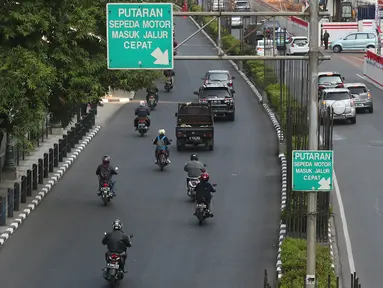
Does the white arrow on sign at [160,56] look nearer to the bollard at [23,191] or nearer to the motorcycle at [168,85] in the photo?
the bollard at [23,191]

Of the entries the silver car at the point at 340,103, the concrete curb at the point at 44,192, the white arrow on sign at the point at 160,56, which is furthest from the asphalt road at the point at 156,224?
the white arrow on sign at the point at 160,56

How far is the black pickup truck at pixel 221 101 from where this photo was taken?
45.4 metres

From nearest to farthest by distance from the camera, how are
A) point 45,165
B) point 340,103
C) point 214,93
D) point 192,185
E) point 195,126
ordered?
point 192,185, point 45,165, point 195,126, point 340,103, point 214,93

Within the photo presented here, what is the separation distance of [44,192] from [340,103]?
54.7ft

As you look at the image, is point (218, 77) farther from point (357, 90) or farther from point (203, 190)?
point (203, 190)

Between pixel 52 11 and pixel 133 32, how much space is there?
9491 millimetres

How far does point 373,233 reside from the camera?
85.1 feet

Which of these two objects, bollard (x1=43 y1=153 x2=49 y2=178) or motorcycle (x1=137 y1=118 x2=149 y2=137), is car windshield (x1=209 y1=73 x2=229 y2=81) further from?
bollard (x1=43 y1=153 x2=49 y2=178)

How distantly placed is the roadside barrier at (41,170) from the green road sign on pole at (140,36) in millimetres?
8840

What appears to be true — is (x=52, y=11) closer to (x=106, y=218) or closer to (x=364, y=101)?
(x=106, y=218)

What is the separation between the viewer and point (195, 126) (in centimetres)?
3788

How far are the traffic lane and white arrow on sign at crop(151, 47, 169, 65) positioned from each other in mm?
6558

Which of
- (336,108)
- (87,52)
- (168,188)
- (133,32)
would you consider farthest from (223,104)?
(133,32)

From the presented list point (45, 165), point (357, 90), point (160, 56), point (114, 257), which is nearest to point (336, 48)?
point (357, 90)
